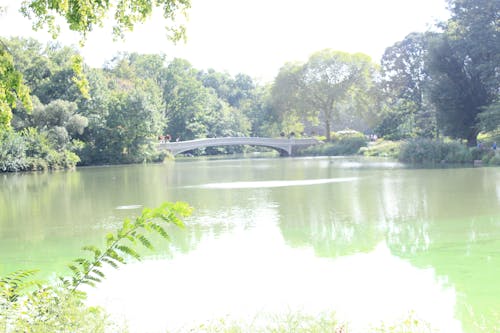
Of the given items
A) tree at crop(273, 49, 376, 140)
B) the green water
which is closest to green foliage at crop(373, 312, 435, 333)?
the green water

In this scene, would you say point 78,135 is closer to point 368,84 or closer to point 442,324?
point 368,84

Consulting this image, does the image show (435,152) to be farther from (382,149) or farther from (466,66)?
(382,149)

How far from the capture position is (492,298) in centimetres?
550

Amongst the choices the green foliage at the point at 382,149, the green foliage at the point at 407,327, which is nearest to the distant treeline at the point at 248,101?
the green foliage at the point at 382,149

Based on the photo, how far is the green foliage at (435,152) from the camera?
28.5 m

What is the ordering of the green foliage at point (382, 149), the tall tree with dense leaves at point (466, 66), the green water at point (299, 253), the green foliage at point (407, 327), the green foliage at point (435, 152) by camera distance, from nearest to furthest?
the green foliage at point (407, 327)
the green water at point (299, 253)
the tall tree with dense leaves at point (466, 66)
the green foliage at point (435, 152)
the green foliage at point (382, 149)

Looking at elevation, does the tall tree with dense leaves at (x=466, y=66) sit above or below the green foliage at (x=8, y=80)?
above

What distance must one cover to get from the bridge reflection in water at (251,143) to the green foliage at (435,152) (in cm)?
2049

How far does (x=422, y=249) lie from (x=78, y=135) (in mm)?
35949

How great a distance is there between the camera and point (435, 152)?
30.0 meters

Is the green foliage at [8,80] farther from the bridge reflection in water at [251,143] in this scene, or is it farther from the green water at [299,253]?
the bridge reflection in water at [251,143]

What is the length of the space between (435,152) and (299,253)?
23.6m

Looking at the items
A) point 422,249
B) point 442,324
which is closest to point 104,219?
point 422,249

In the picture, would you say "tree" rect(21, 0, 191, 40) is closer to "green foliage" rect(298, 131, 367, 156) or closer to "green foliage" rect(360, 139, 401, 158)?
"green foliage" rect(360, 139, 401, 158)
